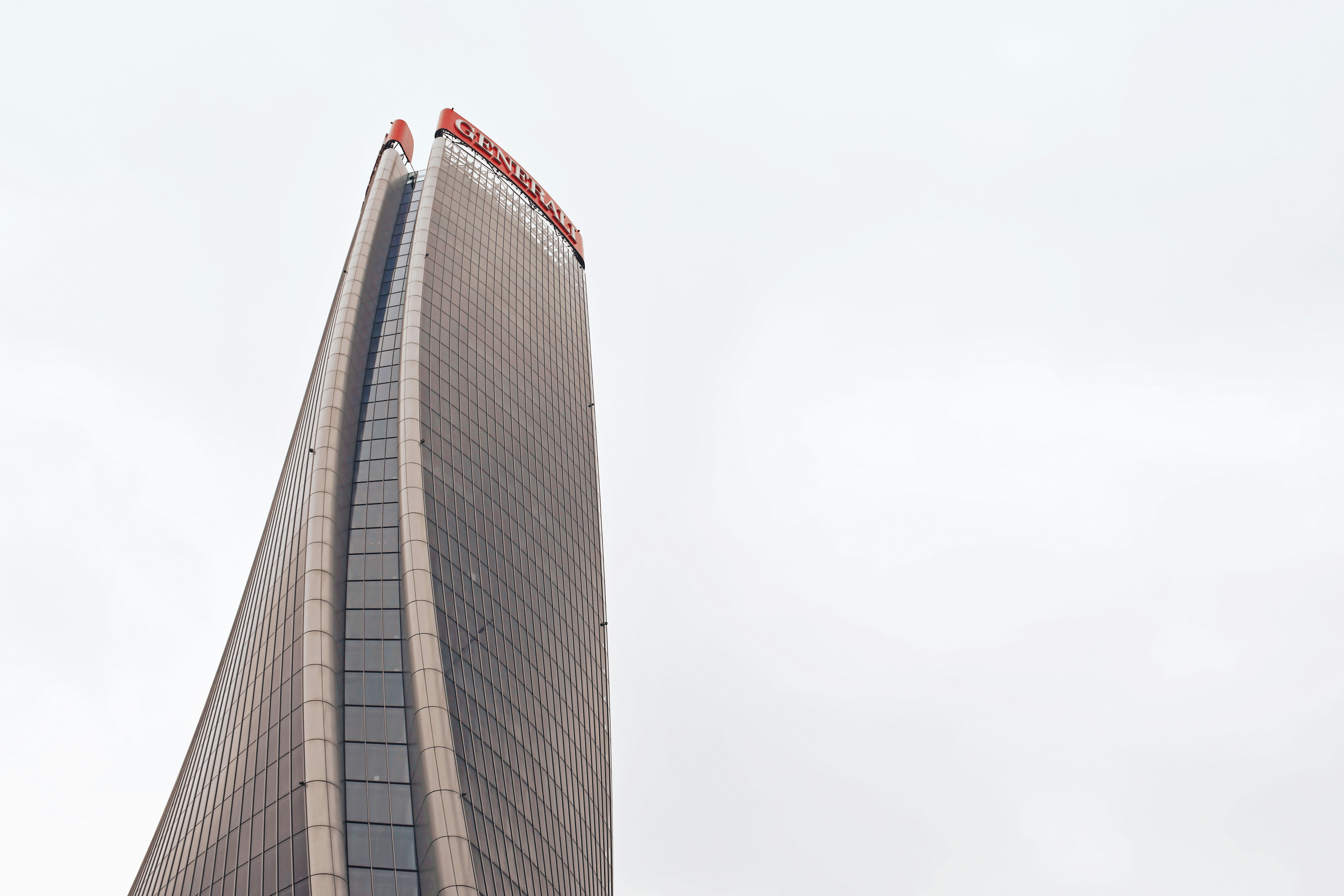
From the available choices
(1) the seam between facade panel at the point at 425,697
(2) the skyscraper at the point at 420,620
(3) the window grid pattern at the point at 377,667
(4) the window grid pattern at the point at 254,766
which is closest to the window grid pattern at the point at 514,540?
(2) the skyscraper at the point at 420,620

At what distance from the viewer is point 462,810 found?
4256cm

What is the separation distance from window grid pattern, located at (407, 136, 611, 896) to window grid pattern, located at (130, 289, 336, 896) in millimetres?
8215

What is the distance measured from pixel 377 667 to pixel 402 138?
73.5m

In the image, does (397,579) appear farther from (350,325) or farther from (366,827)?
(350,325)

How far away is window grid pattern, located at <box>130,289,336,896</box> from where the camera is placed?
41281mm

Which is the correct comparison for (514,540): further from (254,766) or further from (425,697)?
(254,766)

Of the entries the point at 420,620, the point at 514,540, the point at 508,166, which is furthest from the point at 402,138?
the point at 420,620

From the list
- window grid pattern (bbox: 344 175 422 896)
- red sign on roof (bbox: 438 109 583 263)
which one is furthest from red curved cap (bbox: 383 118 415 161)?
window grid pattern (bbox: 344 175 422 896)

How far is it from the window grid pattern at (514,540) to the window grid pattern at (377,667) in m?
3.00

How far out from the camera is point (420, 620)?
156ft

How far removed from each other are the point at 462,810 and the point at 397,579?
15634 millimetres

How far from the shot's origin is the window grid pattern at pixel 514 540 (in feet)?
173

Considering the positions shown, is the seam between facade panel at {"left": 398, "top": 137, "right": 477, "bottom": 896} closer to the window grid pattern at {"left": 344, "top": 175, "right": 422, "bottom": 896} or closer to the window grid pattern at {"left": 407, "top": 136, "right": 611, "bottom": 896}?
the window grid pattern at {"left": 344, "top": 175, "right": 422, "bottom": 896}

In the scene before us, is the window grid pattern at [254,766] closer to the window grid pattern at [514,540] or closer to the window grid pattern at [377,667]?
the window grid pattern at [377,667]
